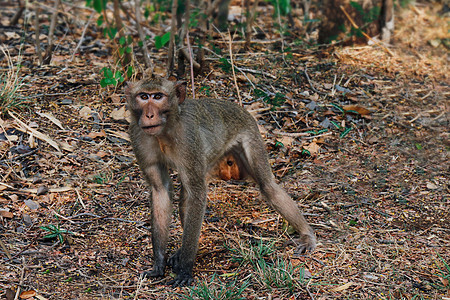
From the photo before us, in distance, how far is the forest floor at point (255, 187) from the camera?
16.6 feet

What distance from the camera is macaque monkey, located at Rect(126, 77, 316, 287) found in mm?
4863

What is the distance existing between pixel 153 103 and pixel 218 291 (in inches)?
69.0

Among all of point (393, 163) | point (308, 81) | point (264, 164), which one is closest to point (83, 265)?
point (264, 164)

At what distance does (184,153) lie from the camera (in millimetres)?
5102

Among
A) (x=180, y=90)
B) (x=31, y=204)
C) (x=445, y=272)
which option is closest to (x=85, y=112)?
(x=31, y=204)

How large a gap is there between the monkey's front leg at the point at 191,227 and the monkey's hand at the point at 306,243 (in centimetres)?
109

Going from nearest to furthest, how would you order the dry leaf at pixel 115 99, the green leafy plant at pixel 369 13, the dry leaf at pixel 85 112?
the dry leaf at pixel 85 112 < the dry leaf at pixel 115 99 < the green leafy plant at pixel 369 13

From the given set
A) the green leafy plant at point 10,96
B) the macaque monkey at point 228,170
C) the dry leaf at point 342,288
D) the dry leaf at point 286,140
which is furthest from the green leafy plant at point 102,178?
the dry leaf at point 342,288

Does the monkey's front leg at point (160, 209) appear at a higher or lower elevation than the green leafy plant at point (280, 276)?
higher

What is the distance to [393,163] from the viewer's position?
7285 mm

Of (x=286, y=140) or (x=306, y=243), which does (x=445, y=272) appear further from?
(x=286, y=140)

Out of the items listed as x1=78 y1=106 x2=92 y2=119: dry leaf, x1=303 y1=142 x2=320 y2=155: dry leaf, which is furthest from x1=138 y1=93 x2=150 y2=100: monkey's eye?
x1=303 y1=142 x2=320 y2=155: dry leaf

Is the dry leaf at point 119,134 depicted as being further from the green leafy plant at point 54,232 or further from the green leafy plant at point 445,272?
the green leafy plant at point 445,272

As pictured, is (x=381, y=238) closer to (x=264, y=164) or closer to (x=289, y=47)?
(x=264, y=164)
